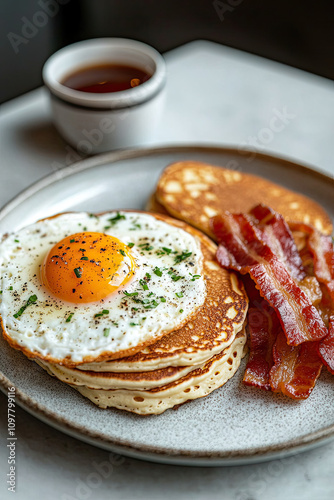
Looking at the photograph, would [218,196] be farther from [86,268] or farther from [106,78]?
[106,78]

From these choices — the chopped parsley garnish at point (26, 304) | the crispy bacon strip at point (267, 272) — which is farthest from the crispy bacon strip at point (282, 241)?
the chopped parsley garnish at point (26, 304)

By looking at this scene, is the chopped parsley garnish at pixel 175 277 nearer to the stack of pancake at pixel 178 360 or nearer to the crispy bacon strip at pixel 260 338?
the stack of pancake at pixel 178 360

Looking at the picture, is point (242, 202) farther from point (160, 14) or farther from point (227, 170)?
point (160, 14)

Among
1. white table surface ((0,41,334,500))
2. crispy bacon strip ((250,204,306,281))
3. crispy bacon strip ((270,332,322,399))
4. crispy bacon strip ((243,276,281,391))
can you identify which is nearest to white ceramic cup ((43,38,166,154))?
white table surface ((0,41,334,500))

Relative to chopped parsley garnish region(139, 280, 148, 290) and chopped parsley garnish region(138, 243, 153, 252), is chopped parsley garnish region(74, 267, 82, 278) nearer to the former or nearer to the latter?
chopped parsley garnish region(139, 280, 148, 290)

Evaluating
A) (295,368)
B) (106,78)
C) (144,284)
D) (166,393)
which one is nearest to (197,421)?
(166,393)

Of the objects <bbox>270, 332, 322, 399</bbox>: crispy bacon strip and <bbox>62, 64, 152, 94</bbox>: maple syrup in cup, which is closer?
<bbox>270, 332, 322, 399</bbox>: crispy bacon strip

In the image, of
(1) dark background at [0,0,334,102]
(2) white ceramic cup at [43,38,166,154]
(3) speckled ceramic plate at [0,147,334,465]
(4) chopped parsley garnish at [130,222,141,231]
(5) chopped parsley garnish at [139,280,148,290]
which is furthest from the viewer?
(1) dark background at [0,0,334,102]
